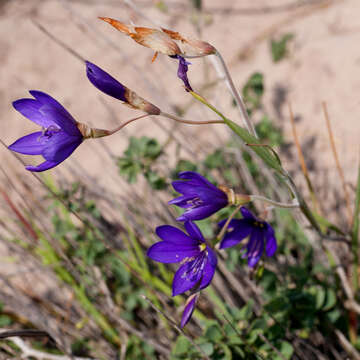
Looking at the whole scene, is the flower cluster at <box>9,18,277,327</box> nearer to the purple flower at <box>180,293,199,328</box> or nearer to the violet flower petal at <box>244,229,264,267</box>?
the purple flower at <box>180,293,199,328</box>

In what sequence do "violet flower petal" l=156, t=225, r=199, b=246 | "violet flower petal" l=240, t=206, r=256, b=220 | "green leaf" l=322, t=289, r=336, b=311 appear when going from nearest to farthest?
"violet flower petal" l=156, t=225, r=199, b=246 → "violet flower petal" l=240, t=206, r=256, b=220 → "green leaf" l=322, t=289, r=336, b=311

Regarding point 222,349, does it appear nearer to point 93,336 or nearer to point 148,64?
point 93,336

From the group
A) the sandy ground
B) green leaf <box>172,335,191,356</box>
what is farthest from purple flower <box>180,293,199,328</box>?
the sandy ground

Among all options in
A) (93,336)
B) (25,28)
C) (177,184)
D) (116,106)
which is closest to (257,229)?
(177,184)

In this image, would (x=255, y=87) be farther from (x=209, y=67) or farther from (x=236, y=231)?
(x=236, y=231)

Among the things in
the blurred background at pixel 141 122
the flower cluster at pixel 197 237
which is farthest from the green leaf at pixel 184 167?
the flower cluster at pixel 197 237

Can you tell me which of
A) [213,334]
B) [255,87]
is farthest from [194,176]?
[255,87]

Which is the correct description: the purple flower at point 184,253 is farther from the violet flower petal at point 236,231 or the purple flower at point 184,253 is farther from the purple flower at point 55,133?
the purple flower at point 55,133
